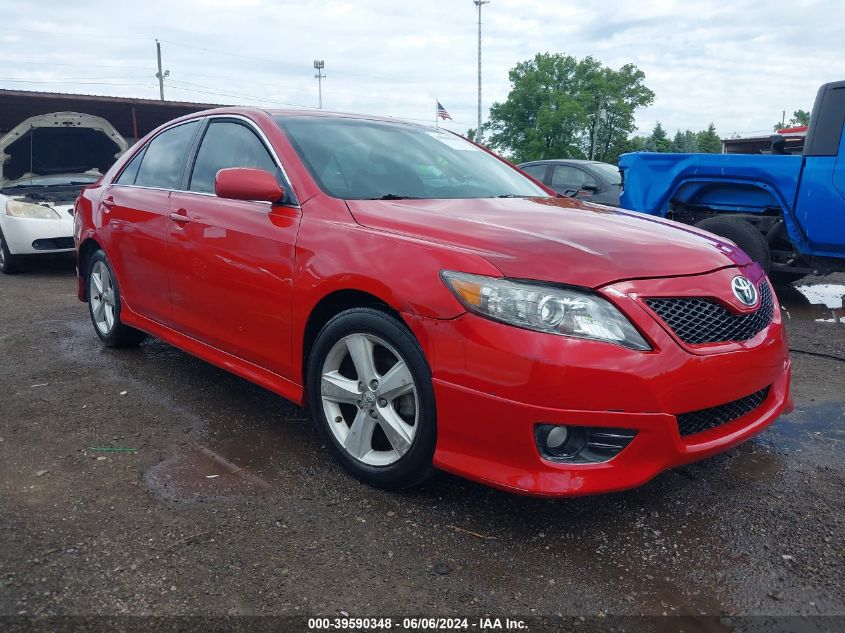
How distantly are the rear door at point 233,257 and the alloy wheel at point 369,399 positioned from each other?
322mm

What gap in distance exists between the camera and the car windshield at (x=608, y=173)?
970 centimetres

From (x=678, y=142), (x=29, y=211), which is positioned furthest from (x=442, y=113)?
(x=678, y=142)

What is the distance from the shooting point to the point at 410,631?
2016mm

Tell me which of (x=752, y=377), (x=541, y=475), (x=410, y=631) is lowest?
(x=410, y=631)

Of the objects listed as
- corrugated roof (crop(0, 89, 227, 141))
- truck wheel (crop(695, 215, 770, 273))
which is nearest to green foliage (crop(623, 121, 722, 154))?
corrugated roof (crop(0, 89, 227, 141))

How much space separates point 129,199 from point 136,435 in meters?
1.65

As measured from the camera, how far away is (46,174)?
34.2ft

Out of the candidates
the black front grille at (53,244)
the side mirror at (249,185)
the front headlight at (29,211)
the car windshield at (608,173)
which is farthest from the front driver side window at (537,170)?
the side mirror at (249,185)

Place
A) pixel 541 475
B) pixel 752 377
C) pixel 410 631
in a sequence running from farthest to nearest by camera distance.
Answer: pixel 752 377
pixel 541 475
pixel 410 631

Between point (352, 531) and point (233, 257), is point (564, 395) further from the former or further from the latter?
point (233, 257)

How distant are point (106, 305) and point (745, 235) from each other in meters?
5.39

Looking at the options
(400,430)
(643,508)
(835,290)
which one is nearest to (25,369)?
(400,430)

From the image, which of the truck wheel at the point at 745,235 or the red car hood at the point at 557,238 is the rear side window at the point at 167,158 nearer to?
the red car hood at the point at 557,238

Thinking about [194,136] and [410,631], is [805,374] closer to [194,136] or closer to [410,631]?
[410,631]
